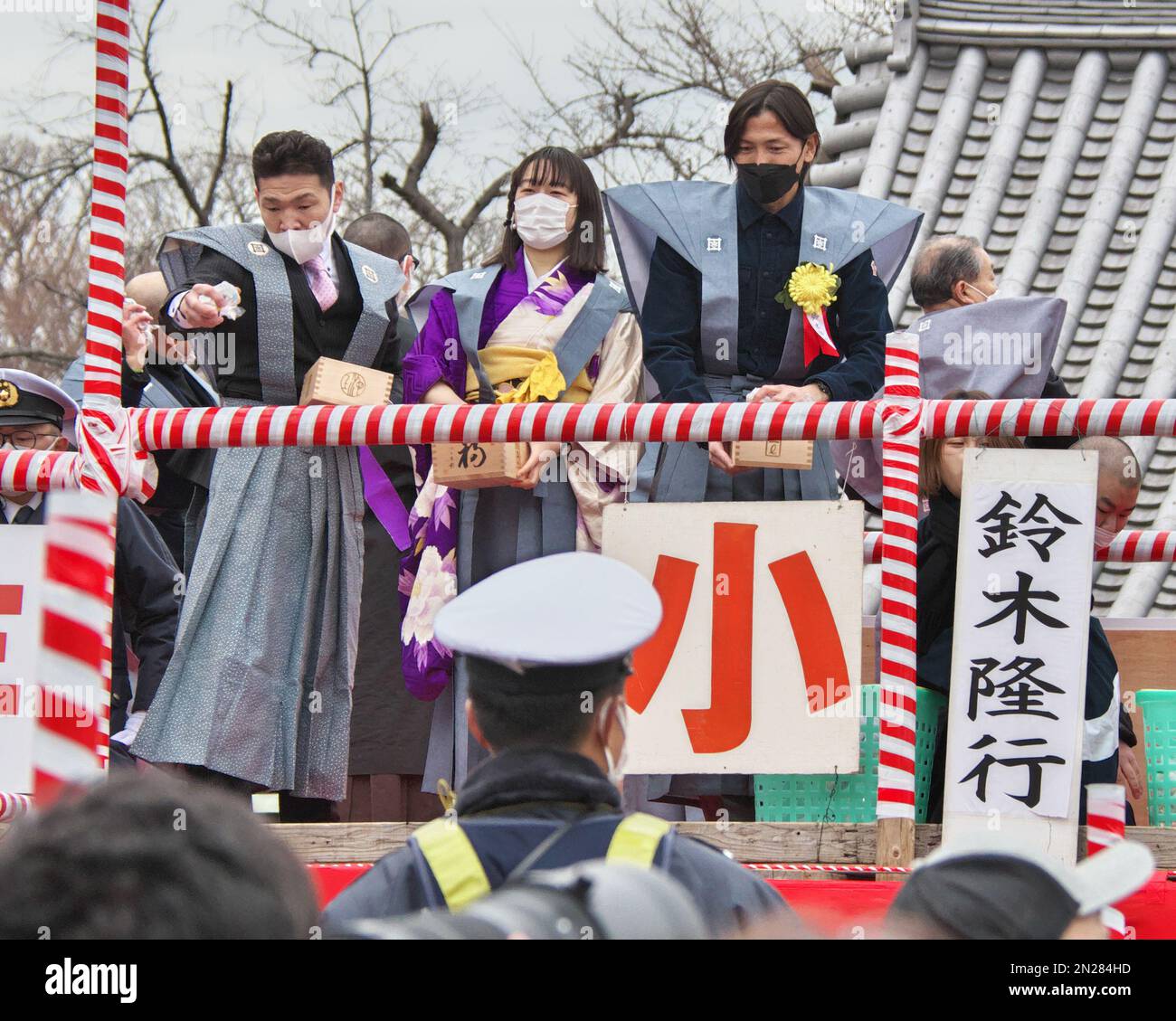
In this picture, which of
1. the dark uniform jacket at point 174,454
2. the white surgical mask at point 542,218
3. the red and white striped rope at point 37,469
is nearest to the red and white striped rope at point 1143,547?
the white surgical mask at point 542,218

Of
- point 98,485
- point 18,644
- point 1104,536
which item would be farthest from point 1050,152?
point 18,644

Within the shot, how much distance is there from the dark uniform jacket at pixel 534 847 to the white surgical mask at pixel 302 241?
2998 millimetres

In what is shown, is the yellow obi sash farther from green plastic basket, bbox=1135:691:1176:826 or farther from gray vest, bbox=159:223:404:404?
green plastic basket, bbox=1135:691:1176:826

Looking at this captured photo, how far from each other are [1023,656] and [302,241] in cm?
231

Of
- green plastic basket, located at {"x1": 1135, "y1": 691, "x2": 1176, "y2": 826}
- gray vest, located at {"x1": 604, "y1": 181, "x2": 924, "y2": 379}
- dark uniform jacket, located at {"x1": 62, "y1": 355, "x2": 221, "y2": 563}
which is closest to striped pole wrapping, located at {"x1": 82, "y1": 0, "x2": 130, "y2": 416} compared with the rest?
dark uniform jacket, located at {"x1": 62, "y1": 355, "x2": 221, "y2": 563}

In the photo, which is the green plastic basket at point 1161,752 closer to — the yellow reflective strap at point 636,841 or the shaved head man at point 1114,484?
the shaved head man at point 1114,484

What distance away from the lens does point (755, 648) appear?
14.6 feet

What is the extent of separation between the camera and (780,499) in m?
4.82

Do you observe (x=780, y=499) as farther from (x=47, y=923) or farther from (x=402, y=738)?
(x=47, y=923)

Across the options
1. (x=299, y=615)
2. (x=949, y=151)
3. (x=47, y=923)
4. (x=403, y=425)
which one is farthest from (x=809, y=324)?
(x=949, y=151)

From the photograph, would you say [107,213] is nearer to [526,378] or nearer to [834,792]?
[526,378]

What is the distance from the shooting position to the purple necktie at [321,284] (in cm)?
508

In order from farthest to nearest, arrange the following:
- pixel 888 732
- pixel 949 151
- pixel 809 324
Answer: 1. pixel 949 151
2. pixel 809 324
3. pixel 888 732

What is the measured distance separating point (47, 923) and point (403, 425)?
2949 millimetres
